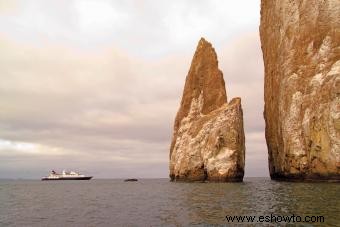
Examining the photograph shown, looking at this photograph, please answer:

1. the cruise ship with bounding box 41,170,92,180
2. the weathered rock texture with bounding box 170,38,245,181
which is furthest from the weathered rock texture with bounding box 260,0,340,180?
the cruise ship with bounding box 41,170,92,180

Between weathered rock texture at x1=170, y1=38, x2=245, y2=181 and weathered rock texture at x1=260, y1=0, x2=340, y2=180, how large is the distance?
8.21 meters

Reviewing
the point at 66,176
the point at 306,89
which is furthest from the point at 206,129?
the point at 66,176

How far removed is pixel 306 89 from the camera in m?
61.3

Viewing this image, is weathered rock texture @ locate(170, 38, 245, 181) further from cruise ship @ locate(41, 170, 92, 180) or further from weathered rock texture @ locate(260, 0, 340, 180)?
cruise ship @ locate(41, 170, 92, 180)

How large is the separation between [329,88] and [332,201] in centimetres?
2832

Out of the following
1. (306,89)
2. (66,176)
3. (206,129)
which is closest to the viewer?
(306,89)

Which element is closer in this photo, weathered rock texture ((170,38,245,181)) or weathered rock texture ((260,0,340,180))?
weathered rock texture ((260,0,340,180))

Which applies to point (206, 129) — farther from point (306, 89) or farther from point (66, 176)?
point (66, 176)

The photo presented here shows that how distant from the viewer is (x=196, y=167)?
72.4 metres

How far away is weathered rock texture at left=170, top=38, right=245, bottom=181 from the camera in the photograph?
67.1 metres

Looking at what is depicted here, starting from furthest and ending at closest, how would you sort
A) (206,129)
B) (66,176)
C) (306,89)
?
(66,176) → (206,129) → (306,89)

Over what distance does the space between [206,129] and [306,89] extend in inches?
748

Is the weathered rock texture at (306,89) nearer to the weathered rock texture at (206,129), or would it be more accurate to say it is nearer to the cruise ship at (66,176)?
the weathered rock texture at (206,129)

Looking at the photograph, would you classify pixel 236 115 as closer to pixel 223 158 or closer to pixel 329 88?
pixel 223 158
